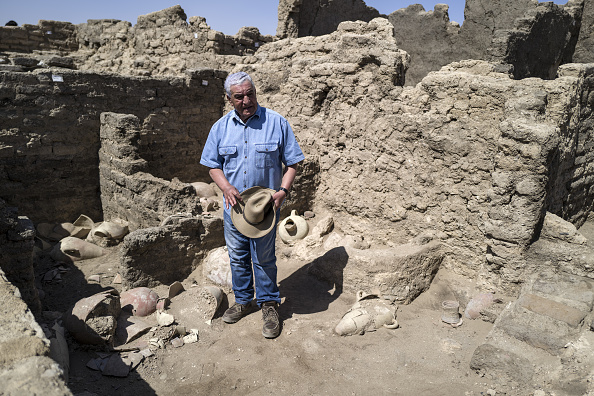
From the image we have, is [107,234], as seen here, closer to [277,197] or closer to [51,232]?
[51,232]

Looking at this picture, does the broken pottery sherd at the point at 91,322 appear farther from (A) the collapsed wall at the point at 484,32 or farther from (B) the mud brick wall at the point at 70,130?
(A) the collapsed wall at the point at 484,32

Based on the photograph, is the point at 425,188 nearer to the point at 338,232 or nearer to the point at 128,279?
the point at 338,232

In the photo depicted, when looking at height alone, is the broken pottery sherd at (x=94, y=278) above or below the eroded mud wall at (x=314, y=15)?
below

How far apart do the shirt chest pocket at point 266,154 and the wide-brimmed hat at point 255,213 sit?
0.18 metres

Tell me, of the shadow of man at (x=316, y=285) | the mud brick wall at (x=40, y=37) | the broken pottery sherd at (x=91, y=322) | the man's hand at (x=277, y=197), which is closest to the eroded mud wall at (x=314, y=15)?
the mud brick wall at (x=40, y=37)

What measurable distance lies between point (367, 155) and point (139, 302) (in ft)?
9.32

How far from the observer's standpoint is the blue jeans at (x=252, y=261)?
3.37 meters

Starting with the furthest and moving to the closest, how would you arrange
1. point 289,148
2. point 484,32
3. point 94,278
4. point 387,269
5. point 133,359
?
1. point 484,32
2. point 94,278
3. point 387,269
4. point 289,148
5. point 133,359

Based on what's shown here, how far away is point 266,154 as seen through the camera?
3.19 meters

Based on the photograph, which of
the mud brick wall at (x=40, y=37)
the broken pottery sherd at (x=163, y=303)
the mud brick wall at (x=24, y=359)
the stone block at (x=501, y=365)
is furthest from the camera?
the mud brick wall at (x=40, y=37)

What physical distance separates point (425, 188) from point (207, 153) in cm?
225

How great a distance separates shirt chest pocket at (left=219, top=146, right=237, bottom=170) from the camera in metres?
3.16

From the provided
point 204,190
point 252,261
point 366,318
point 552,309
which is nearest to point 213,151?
point 252,261

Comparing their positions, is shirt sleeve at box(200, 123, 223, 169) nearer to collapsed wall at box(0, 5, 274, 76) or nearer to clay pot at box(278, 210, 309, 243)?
clay pot at box(278, 210, 309, 243)
